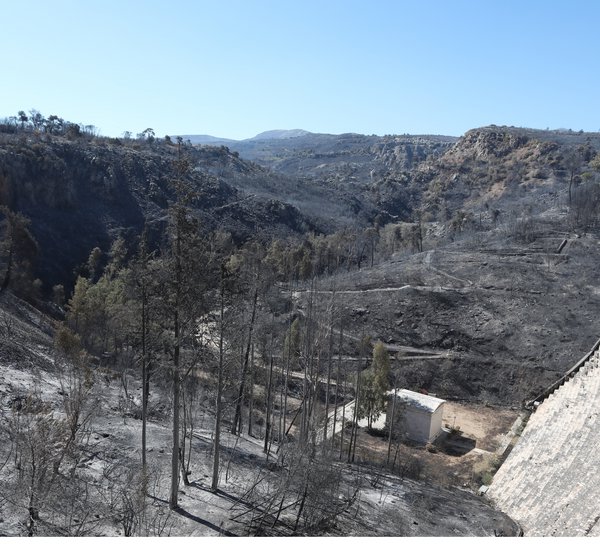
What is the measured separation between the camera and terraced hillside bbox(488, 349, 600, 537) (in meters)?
12.8

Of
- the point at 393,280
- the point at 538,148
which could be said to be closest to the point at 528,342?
the point at 393,280

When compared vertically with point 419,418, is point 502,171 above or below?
above

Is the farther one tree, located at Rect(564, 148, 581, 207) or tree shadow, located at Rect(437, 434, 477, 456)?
tree, located at Rect(564, 148, 581, 207)

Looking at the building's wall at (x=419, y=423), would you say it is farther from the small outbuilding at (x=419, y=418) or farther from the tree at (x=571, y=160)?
the tree at (x=571, y=160)

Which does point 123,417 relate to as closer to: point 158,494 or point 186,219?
point 158,494

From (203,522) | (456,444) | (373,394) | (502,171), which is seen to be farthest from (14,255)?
(502,171)

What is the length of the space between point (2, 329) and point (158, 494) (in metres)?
11.4

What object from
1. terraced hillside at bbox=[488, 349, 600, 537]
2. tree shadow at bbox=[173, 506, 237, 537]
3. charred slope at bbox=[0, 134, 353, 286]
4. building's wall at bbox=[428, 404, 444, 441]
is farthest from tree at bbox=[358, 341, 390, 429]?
charred slope at bbox=[0, 134, 353, 286]

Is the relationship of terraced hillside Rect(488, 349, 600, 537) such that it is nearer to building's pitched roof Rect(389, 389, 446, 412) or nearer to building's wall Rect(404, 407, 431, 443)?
building's pitched roof Rect(389, 389, 446, 412)

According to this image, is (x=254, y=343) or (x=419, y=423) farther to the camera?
(x=419, y=423)

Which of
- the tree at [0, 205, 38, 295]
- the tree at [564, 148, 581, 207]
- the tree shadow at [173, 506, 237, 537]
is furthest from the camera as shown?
the tree at [564, 148, 581, 207]

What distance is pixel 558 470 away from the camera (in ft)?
53.4

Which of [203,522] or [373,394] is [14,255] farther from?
[203,522]

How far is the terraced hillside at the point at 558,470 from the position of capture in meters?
12.8
